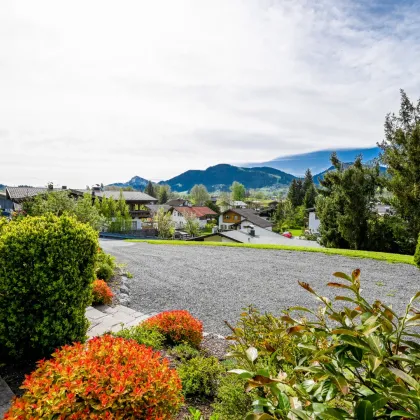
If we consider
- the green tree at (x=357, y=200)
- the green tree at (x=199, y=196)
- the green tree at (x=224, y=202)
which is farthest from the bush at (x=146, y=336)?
the green tree at (x=199, y=196)

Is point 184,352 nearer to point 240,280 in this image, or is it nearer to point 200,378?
point 200,378

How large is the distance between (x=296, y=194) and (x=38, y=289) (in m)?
62.5

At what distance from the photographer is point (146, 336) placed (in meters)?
4.15

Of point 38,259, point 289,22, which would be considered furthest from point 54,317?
point 289,22

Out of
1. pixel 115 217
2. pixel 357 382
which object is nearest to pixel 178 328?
pixel 357 382

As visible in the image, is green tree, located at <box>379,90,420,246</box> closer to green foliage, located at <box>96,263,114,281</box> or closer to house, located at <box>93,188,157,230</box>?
green foliage, located at <box>96,263,114,281</box>

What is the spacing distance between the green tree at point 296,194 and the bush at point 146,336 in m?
60.1

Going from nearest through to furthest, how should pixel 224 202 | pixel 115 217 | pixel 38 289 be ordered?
pixel 38 289 → pixel 115 217 → pixel 224 202

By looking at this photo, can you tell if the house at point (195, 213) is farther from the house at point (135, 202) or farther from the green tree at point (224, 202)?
the green tree at point (224, 202)

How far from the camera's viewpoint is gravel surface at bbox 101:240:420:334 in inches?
283

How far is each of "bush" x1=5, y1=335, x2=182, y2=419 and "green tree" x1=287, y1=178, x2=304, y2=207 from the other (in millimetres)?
61902

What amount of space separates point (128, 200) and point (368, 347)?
47374 millimetres

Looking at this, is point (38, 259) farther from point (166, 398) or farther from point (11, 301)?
point (166, 398)

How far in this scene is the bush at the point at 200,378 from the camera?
3186 millimetres
